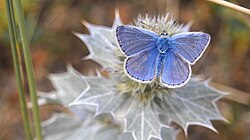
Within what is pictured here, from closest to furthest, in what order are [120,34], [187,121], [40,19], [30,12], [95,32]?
[120,34] → [187,121] → [95,32] → [30,12] → [40,19]

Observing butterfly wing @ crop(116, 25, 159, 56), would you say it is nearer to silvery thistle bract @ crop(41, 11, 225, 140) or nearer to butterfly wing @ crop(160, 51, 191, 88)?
butterfly wing @ crop(160, 51, 191, 88)

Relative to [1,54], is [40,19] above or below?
above

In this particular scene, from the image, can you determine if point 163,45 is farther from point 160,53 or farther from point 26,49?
point 26,49

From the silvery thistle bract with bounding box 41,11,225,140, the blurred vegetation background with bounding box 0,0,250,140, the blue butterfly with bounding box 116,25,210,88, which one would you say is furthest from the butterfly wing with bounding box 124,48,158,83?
the blurred vegetation background with bounding box 0,0,250,140

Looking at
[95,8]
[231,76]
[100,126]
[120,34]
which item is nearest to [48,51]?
[95,8]

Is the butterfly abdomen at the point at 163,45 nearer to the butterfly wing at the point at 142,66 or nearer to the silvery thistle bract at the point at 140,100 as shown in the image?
→ the butterfly wing at the point at 142,66

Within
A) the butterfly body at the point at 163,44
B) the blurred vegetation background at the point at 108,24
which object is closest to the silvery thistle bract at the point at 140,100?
the butterfly body at the point at 163,44

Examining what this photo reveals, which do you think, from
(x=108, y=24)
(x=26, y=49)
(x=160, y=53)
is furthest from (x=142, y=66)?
(x=108, y=24)

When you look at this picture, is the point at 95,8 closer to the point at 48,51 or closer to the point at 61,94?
the point at 48,51
